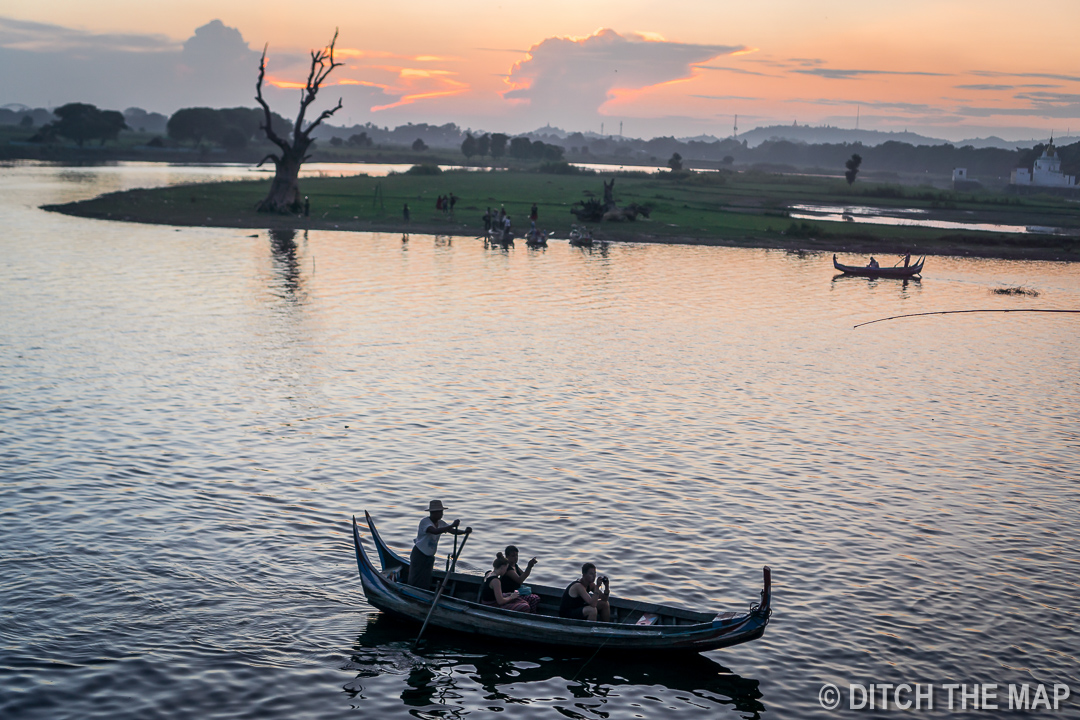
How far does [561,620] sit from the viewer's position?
51.0 ft

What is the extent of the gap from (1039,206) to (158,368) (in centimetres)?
12325

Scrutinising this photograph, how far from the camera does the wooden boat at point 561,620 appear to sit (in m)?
15.3

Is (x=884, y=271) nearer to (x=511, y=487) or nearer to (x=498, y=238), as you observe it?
(x=498, y=238)

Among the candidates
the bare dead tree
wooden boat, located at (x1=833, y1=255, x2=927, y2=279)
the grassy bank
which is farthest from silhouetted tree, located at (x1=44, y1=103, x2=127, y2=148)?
wooden boat, located at (x1=833, y1=255, x2=927, y2=279)

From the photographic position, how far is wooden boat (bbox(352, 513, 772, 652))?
1526cm

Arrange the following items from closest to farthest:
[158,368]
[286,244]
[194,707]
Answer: [194,707], [158,368], [286,244]

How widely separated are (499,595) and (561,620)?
1.21 metres

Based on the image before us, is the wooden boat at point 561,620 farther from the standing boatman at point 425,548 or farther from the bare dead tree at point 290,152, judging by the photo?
the bare dead tree at point 290,152

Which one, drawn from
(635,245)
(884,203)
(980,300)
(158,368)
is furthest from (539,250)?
(884,203)

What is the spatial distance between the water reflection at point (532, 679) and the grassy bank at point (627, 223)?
61.1 m

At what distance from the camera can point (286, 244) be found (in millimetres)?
67000

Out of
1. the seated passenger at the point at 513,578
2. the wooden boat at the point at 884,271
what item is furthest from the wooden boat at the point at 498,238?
the seated passenger at the point at 513,578

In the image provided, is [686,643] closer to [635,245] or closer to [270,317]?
[270,317]

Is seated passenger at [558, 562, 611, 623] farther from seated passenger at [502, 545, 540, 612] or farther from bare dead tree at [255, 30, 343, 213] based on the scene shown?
bare dead tree at [255, 30, 343, 213]
